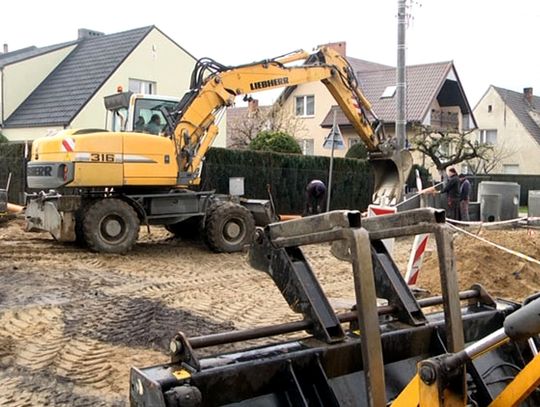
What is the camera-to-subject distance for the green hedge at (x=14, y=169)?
675 inches

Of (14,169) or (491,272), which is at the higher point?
(14,169)

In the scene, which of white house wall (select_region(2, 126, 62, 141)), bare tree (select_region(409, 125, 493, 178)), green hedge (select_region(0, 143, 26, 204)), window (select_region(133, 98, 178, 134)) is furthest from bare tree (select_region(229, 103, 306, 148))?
window (select_region(133, 98, 178, 134))

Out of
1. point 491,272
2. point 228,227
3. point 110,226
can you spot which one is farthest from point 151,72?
point 491,272

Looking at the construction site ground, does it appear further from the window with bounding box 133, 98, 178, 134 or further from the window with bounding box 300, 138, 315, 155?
the window with bounding box 300, 138, 315, 155

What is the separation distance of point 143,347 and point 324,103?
34841 mm

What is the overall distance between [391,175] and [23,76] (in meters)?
17.9

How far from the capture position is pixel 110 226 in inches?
432

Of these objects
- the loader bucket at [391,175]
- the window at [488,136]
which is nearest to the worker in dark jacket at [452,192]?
the loader bucket at [391,175]

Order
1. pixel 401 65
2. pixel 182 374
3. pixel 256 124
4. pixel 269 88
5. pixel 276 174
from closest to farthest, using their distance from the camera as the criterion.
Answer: pixel 182 374 → pixel 269 88 → pixel 401 65 → pixel 276 174 → pixel 256 124

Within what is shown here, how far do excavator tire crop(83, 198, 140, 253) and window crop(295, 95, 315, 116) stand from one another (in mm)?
30109

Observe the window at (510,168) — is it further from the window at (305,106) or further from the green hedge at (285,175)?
the green hedge at (285,175)

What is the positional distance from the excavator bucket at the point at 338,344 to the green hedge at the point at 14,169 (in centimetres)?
1522

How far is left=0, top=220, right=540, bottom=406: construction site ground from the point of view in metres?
5.14

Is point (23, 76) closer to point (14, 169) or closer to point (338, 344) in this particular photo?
point (14, 169)
